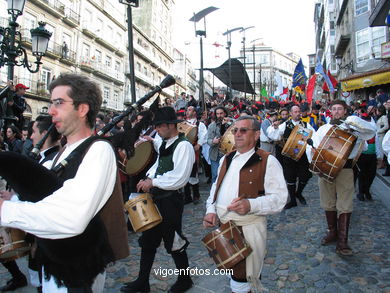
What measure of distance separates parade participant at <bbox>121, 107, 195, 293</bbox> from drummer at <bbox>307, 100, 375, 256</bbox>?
231cm

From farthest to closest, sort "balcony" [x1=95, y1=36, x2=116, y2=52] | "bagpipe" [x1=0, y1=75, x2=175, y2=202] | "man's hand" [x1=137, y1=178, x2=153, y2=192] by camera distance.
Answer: "balcony" [x1=95, y1=36, x2=116, y2=52], "man's hand" [x1=137, y1=178, x2=153, y2=192], "bagpipe" [x1=0, y1=75, x2=175, y2=202]

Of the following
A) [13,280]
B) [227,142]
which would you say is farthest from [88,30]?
[13,280]

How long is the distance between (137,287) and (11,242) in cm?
156

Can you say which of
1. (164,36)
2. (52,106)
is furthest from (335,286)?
(164,36)

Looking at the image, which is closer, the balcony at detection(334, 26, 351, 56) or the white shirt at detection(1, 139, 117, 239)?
the white shirt at detection(1, 139, 117, 239)

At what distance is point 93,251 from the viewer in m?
1.72

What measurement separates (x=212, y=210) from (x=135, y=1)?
11.5ft

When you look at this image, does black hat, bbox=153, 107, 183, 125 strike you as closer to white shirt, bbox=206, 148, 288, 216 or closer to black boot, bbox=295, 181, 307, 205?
white shirt, bbox=206, 148, 288, 216

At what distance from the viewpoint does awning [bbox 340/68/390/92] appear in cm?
1964

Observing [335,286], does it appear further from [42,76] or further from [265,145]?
[42,76]

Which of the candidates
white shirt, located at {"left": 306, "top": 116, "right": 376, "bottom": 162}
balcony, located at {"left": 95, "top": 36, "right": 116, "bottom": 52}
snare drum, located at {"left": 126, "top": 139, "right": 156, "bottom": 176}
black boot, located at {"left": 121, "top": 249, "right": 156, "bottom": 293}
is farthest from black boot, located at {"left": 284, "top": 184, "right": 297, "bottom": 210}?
balcony, located at {"left": 95, "top": 36, "right": 116, "bottom": 52}

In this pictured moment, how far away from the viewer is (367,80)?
837 inches

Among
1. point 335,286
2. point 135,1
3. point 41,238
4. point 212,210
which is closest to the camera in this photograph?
point 41,238

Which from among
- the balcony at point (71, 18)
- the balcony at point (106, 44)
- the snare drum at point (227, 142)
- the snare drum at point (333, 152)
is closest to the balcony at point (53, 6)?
the balcony at point (71, 18)
